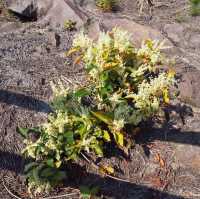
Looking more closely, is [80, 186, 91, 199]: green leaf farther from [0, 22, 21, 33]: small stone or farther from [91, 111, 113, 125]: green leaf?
[0, 22, 21, 33]: small stone

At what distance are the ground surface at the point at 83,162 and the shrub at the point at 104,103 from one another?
0.53 feet

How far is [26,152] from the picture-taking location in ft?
12.4

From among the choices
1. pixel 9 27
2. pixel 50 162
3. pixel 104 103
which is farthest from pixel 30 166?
pixel 9 27

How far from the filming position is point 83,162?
12.6 feet

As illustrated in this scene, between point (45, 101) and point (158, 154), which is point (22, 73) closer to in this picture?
point (45, 101)

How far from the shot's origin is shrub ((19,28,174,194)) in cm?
369

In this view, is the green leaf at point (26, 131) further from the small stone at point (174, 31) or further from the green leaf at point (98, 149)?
the small stone at point (174, 31)

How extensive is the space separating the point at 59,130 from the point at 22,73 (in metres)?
1.01

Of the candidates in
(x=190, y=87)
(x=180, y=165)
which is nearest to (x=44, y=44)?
(x=190, y=87)

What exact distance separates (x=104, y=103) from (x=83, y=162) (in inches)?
22.0

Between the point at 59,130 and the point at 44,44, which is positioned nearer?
the point at 59,130

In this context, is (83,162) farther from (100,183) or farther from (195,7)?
(195,7)

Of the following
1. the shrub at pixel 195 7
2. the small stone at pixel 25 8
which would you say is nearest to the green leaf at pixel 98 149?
the small stone at pixel 25 8

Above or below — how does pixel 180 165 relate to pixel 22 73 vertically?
below
